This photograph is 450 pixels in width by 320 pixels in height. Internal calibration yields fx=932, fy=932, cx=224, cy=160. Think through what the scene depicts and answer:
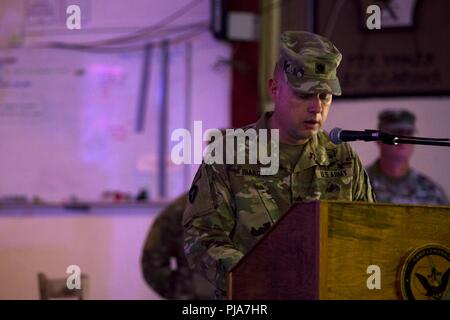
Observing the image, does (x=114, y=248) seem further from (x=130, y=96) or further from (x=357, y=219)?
(x=357, y=219)

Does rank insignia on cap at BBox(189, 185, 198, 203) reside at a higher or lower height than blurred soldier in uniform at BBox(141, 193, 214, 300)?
higher

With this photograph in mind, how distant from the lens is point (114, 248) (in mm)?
5375

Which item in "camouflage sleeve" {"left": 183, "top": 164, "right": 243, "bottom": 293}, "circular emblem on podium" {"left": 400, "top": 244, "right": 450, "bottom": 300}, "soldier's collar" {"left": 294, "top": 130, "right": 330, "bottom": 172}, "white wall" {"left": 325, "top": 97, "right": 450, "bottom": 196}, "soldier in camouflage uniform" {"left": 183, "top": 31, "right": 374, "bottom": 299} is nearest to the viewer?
"circular emblem on podium" {"left": 400, "top": 244, "right": 450, "bottom": 300}

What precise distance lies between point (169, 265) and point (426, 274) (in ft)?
7.52

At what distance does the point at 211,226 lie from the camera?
2.30 meters

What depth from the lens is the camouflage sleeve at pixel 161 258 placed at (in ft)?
13.5

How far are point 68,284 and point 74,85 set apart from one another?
6.21 ft

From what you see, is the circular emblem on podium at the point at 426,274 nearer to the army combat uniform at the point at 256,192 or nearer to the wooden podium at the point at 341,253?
the wooden podium at the point at 341,253

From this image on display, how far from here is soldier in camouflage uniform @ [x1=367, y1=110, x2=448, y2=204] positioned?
4527 millimetres

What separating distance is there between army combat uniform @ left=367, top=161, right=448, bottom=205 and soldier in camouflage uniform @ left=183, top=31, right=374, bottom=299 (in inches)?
77.6

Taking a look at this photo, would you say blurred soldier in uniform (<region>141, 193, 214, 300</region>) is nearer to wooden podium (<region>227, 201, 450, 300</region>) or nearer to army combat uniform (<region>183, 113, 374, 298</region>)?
army combat uniform (<region>183, 113, 374, 298</region>)

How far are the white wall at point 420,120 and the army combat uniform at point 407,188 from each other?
0.05 meters

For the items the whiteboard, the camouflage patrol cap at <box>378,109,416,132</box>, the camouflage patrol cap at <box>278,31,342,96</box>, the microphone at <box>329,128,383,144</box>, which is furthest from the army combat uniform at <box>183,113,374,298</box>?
the whiteboard

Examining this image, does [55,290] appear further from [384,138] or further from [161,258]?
[384,138]
